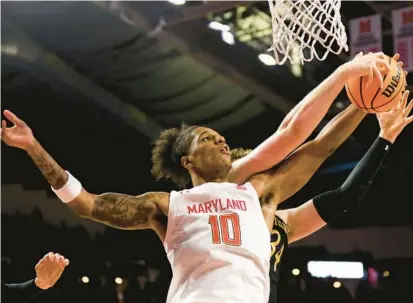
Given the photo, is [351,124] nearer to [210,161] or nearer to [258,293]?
[210,161]

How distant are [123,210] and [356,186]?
1.12m

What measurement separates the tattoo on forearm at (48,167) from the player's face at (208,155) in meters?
0.54

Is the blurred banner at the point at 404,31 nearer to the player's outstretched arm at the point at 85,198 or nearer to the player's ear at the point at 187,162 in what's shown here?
the player's ear at the point at 187,162

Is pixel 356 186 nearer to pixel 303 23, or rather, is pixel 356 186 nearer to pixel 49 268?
pixel 303 23

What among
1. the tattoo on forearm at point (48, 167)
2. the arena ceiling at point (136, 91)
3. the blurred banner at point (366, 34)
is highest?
the tattoo on forearm at point (48, 167)

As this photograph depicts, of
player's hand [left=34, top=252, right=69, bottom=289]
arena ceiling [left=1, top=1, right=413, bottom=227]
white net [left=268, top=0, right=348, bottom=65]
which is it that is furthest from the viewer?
arena ceiling [left=1, top=1, right=413, bottom=227]

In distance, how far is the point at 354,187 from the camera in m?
3.05

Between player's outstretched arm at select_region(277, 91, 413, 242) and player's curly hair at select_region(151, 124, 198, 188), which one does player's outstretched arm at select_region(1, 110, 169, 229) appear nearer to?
player's curly hair at select_region(151, 124, 198, 188)

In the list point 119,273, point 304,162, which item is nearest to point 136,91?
point 119,273

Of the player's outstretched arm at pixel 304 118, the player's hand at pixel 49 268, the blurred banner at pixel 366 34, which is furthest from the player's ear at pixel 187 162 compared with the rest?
the blurred banner at pixel 366 34

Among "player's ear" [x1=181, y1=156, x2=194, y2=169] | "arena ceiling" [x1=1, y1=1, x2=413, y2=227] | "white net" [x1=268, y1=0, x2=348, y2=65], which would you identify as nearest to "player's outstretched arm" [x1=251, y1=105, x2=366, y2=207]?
"player's ear" [x1=181, y1=156, x2=194, y2=169]

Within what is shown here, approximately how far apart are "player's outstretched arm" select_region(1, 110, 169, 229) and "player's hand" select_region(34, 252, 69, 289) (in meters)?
0.52

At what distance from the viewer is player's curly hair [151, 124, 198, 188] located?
281 cm

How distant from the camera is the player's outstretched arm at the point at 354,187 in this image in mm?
2963
